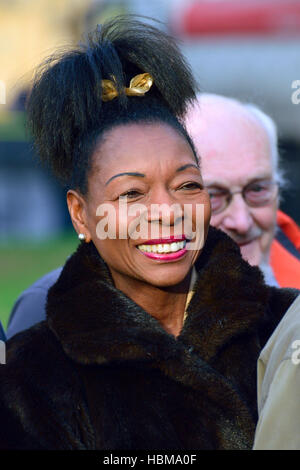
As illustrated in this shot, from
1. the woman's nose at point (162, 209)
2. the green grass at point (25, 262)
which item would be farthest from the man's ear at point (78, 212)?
the green grass at point (25, 262)

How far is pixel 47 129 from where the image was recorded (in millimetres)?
2762

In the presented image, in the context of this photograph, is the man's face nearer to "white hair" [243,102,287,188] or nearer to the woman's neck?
"white hair" [243,102,287,188]

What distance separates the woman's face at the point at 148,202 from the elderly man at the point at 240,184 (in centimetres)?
89

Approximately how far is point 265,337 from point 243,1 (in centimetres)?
1675

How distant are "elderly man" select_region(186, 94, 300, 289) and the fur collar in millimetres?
720

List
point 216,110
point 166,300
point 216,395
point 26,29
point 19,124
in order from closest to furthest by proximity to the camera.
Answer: point 216,395 < point 166,300 < point 216,110 < point 19,124 < point 26,29

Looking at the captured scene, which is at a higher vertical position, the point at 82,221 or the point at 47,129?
the point at 47,129

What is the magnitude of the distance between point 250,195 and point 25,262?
459 inches

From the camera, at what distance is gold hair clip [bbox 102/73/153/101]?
2.73 m

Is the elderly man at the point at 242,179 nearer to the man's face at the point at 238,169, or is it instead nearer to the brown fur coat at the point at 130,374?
the man's face at the point at 238,169

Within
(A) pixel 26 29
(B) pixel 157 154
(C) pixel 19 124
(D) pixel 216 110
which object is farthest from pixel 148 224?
(A) pixel 26 29

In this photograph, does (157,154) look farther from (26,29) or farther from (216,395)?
(26,29)

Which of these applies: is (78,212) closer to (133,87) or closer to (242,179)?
(133,87)

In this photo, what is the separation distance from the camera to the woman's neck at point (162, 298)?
2.73 meters
